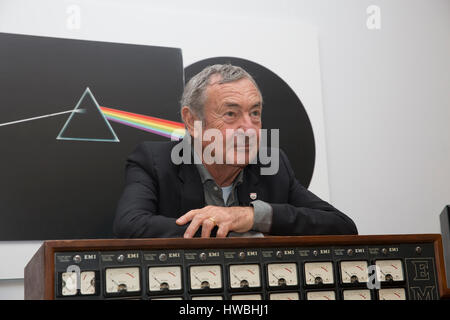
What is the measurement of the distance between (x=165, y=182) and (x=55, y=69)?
0.93 m

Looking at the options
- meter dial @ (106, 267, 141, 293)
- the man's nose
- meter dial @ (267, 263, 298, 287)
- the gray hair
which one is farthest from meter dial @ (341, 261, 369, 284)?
the gray hair

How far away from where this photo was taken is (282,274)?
51.1 inches

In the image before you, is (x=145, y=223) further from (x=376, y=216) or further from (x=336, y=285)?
(x=376, y=216)

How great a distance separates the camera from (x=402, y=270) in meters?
1.35

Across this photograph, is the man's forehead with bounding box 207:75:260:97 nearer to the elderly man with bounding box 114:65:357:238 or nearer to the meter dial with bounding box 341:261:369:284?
the elderly man with bounding box 114:65:357:238

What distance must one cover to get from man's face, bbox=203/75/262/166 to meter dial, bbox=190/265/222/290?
3.34 ft

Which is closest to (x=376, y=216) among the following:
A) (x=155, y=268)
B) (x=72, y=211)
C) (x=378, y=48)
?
(x=378, y=48)

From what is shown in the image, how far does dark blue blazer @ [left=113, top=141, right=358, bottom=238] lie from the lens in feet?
5.72

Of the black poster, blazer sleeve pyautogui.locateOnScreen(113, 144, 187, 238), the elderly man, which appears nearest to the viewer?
blazer sleeve pyautogui.locateOnScreen(113, 144, 187, 238)

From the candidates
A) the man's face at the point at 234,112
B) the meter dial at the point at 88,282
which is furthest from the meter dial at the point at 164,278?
the man's face at the point at 234,112

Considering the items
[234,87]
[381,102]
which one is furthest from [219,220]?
[381,102]

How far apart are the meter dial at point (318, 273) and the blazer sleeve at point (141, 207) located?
43 centimetres

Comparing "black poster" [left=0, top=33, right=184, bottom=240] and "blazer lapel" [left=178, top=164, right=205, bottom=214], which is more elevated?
"black poster" [left=0, top=33, right=184, bottom=240]

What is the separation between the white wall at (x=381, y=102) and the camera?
312cm
